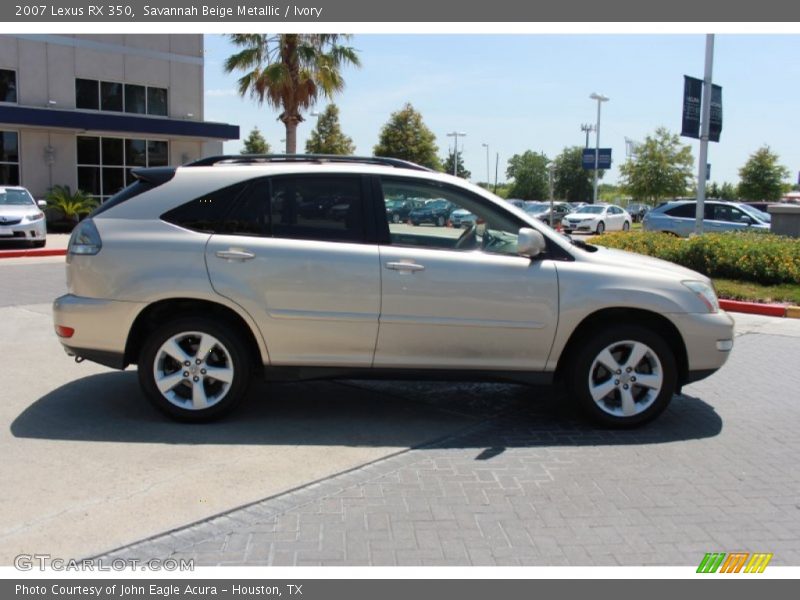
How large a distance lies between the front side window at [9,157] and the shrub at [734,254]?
63.5 feet

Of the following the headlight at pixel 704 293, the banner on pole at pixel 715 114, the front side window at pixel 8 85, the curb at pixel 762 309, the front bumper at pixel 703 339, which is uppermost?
the front side window at pixel 8 85

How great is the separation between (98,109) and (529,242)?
24.9 meters

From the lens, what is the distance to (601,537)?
389 centimetres

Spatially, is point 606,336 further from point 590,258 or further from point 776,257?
point 776,257

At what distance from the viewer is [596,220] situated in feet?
120

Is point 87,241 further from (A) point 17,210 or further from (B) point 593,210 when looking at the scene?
(B) point 593,210

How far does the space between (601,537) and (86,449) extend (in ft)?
10.5

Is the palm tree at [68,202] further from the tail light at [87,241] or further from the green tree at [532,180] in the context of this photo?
the green tree at [532,180]

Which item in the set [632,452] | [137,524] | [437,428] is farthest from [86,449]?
[632,452]

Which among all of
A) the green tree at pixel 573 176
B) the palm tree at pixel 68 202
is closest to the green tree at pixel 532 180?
the green tree at pixel 573 176

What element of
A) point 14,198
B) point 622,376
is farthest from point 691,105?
point 14,198

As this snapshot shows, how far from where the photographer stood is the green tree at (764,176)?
57.1 metres
